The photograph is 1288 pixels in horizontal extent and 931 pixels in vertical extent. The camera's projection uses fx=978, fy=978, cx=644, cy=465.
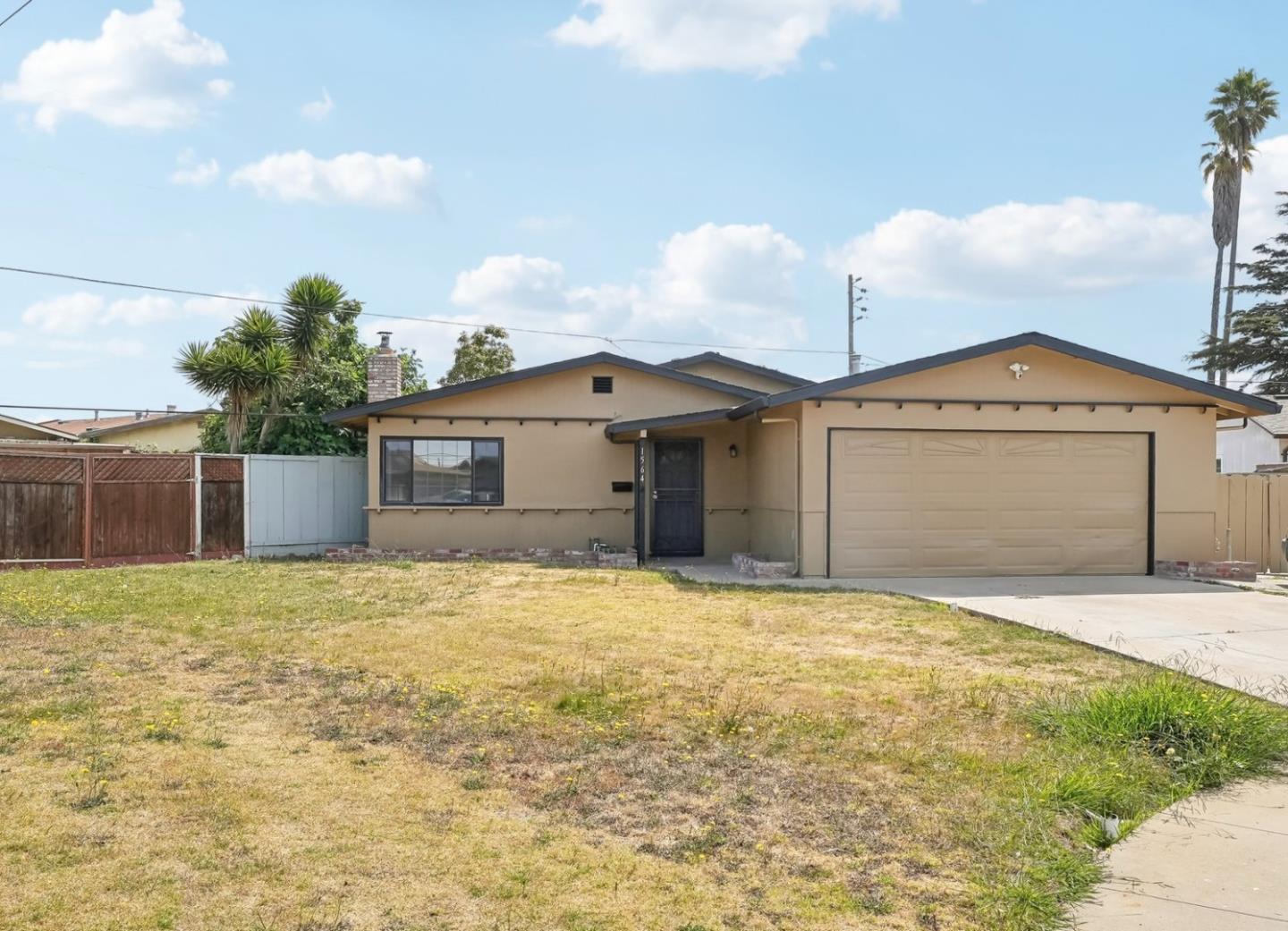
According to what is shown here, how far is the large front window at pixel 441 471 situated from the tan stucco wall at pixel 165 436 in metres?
19.0

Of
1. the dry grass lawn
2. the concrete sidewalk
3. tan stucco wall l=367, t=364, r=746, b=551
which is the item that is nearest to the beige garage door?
tan stucco wall l=367, t=364, r=746, b=551

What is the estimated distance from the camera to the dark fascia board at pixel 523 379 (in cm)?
1627

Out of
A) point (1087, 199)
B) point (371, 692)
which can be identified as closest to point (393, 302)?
point (1087, 199)

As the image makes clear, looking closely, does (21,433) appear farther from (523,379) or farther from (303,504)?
(523,379)

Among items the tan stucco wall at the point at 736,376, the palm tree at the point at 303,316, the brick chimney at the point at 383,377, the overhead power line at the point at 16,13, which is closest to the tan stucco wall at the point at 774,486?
the tan stucco wall at the point at 736,376

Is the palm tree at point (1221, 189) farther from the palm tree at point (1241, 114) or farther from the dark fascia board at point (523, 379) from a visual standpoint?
the dark fascia board at point (523, 379)

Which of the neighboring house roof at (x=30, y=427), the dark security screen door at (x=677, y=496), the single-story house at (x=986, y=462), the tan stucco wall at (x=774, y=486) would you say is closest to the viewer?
the single-story house at (x=986, y=462)

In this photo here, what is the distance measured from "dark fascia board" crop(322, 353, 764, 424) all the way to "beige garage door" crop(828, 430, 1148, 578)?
439 centimetres

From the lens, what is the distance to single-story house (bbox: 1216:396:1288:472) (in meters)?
30.2

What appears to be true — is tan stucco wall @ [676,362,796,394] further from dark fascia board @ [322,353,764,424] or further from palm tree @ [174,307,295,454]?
palm tree @ [174,307,295,454]

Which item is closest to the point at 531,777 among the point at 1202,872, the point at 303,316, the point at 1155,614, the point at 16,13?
the point at 1202,872

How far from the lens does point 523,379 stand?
657 inches

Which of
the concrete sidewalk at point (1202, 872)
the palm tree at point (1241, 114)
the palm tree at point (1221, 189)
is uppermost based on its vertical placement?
the palm tree at point (1241, 114)

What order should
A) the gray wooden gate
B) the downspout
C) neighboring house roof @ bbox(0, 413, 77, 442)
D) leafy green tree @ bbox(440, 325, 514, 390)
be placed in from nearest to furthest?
the downspout → the gray wooden gate → neighboring house roof @ bbox(0, 413, 77, 442) → leafy green tree @ bbox(440, 325, 514, 390)
